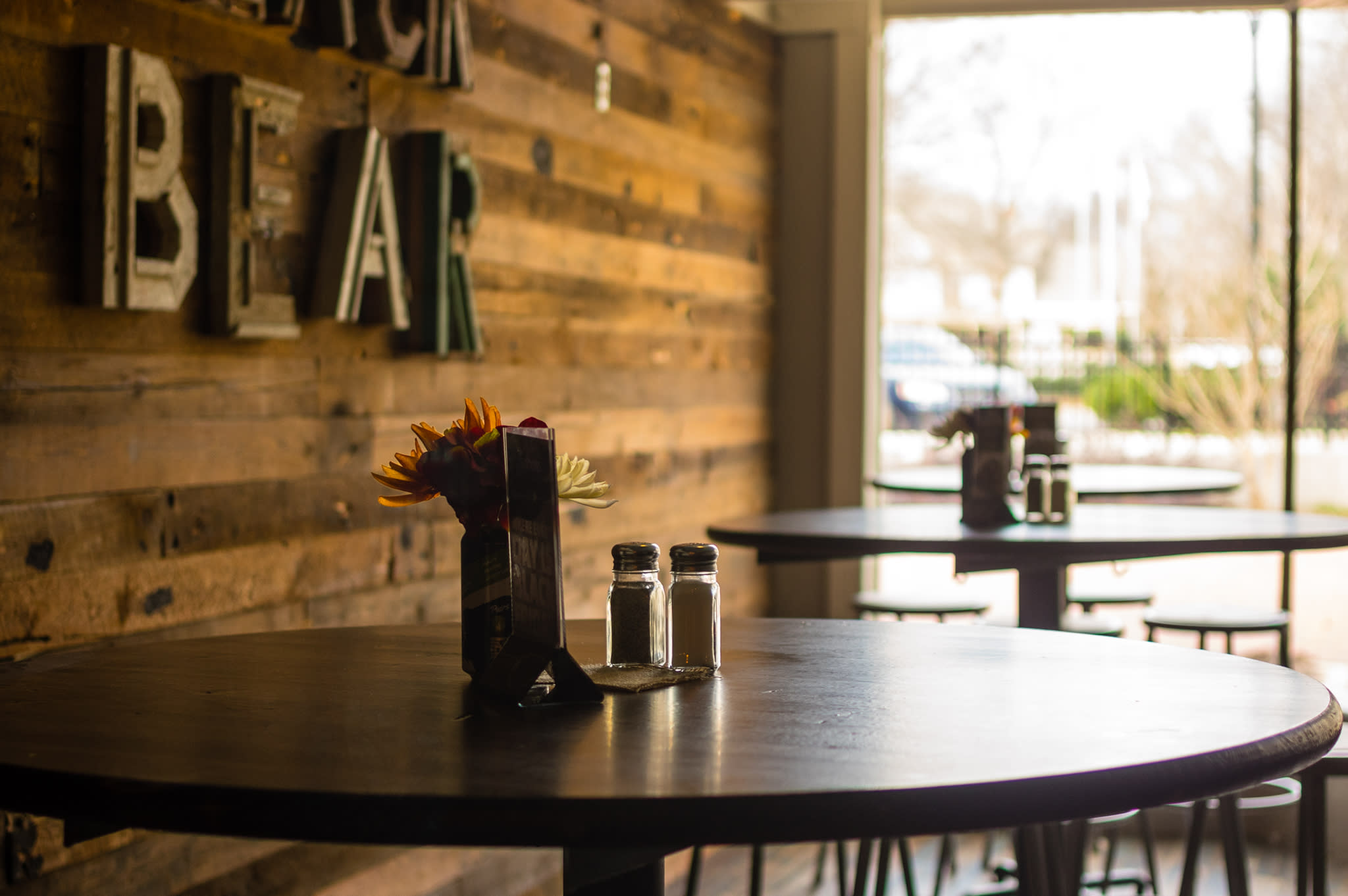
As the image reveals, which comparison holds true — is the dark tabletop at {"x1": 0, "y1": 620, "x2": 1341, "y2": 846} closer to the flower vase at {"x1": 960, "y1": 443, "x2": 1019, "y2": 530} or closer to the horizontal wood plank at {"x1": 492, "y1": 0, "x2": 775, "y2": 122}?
the flower vase at {"x1": 960, "y1": 443, "x2": 1019, "y2": 530}

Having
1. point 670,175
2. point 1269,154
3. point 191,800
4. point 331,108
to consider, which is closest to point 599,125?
point 670,175

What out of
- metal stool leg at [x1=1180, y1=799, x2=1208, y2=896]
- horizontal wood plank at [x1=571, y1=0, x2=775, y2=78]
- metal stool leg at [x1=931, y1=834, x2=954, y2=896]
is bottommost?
metal stool leg at [x1=931, y1=834, x2=954, y2=896]

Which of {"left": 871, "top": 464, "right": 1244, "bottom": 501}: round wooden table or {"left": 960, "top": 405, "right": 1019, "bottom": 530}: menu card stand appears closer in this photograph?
{"left": 960, "top": 405, "right": 1019, "bottom": 530}: menu card stand

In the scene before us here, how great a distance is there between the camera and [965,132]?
5660 millimetres

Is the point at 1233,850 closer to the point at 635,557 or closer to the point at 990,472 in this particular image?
the point at 990,472

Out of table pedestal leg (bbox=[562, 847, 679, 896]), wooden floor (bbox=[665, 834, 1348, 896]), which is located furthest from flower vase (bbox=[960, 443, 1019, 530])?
table pedestal leg (bbox=[562, 847, 679, 896])

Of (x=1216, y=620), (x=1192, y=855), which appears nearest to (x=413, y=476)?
(x=1192, y=855)

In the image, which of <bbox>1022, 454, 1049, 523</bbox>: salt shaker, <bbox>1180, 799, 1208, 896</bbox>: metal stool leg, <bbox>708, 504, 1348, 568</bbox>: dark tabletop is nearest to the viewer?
<bbox>708, 504, 1348, 568</bbox>: dark tabletop

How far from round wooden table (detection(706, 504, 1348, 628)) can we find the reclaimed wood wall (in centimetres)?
81

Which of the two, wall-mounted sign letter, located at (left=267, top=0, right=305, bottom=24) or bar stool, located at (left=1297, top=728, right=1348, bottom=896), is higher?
wall-mounted sign letter, located at (left=267, top=0, right=305, bottom=24)

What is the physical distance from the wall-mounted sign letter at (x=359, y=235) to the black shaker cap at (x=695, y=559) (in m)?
1.49

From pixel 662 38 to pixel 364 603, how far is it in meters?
2.29

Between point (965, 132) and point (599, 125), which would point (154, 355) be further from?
point (965, 132)

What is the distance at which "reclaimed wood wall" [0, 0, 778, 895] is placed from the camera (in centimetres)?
228
